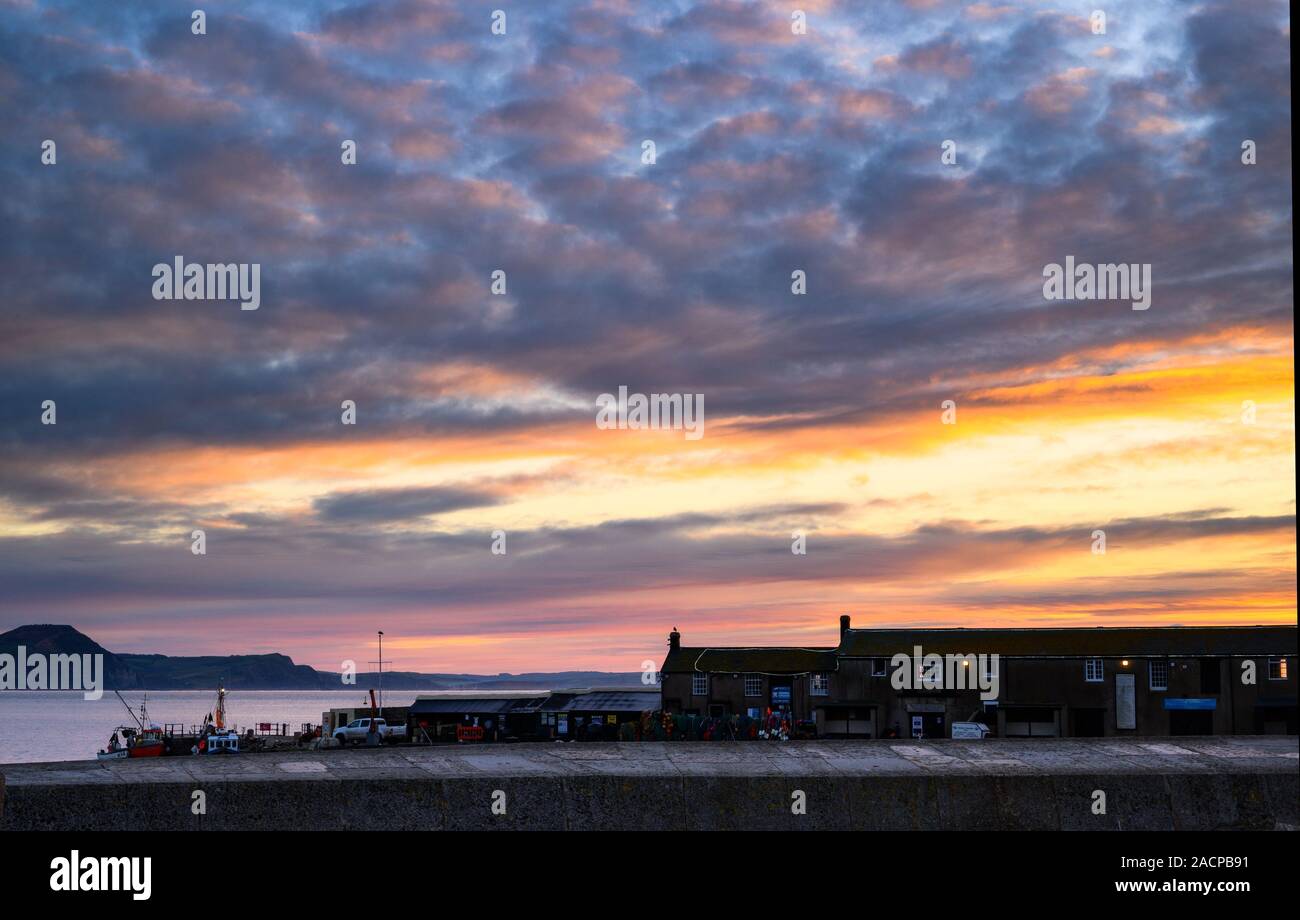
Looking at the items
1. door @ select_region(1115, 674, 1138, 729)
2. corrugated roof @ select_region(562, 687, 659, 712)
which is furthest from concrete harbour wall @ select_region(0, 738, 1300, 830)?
corrugated roof @ select_region(562, 687, 659, 712)

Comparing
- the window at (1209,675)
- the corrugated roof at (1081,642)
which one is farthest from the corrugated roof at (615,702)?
the window at (1209,675)

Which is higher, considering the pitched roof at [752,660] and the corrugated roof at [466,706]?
the pitched roof at [752,660]

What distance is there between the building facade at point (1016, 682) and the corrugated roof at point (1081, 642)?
13 centimetres

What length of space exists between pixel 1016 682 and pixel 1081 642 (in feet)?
21.1

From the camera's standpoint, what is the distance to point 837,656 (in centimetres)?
9350

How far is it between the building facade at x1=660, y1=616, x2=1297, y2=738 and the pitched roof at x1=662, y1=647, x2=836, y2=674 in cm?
17

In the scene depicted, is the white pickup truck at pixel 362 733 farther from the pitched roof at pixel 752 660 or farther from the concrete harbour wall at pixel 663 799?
the concrete harbour wall at pixel 663 799

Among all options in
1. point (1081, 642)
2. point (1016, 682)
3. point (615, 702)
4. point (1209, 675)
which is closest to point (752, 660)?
point (615, 702)

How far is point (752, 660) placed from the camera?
97875mm

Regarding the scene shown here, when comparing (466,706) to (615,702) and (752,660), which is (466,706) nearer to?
(615,702)

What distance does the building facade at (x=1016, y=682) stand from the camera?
83.8 m

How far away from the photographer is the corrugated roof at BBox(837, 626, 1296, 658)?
85312 millimetres

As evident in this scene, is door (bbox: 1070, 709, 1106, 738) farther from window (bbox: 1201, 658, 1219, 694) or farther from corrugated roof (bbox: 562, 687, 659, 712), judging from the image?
corrugated roof (bbox: 562, 687, 659, 712)
